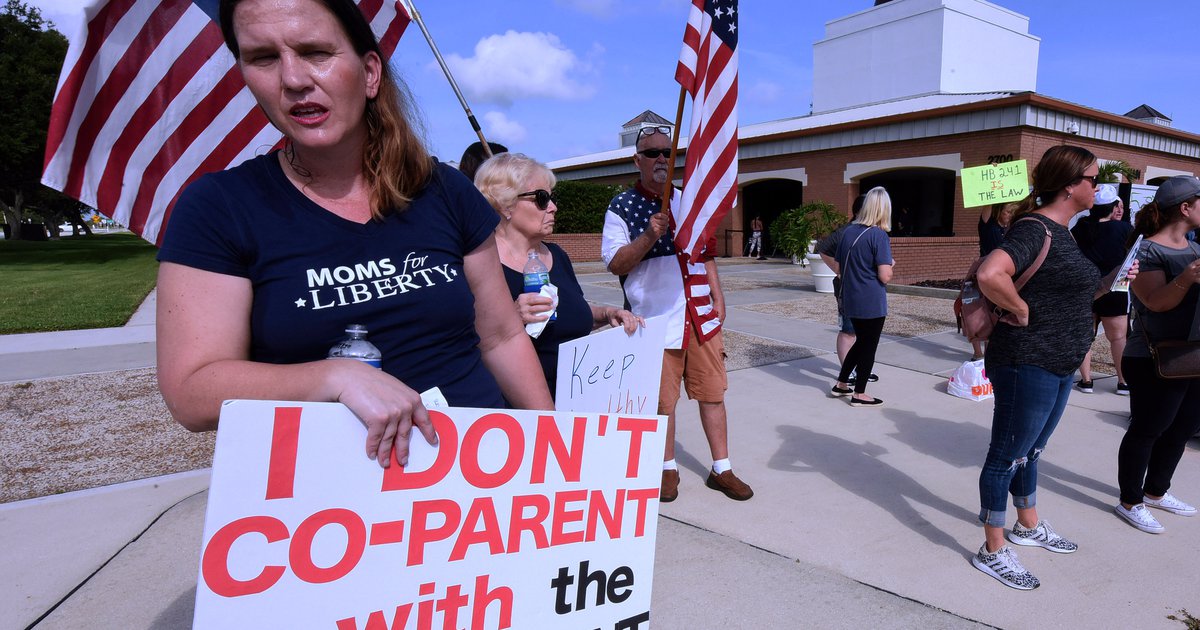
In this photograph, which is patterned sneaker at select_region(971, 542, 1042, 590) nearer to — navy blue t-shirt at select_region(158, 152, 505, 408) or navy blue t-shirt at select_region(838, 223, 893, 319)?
navy blue t-shirt at select_region(158, 152, 505, 408)

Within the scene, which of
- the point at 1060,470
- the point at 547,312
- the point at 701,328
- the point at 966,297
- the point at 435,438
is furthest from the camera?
the point at 1060,470

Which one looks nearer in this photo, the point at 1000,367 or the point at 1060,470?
the point at 1000,367

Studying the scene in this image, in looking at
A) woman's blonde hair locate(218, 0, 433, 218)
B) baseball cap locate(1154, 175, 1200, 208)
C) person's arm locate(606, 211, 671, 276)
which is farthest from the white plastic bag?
woman's blonde hair locate(218, 0, 433, 218)

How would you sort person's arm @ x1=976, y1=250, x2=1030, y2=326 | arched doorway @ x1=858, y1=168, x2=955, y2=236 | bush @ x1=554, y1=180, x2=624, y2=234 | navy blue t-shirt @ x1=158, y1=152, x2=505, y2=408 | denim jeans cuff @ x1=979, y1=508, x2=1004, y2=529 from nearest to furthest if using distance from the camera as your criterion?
navy blue t-shirt @ x1=158, y1=152, x2=505, y2=408
person's arm @ x1=976, y1=250, x2=1030, y2=326
denim jeans cuff @ x1=979, y1=508, x2=1004, y2=529
arched doorway @ x1=858, y1=168, x2=955, y2=236
bush @ x1=554, y1=180, x2=624, y2=234

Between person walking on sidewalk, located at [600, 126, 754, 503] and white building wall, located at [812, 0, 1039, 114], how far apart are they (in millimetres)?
27665

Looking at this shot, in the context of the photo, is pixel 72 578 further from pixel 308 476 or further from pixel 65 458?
pixel 308 476

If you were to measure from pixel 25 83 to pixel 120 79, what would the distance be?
87.3 ft

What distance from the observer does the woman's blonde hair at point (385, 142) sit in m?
1.47

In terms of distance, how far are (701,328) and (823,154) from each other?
64.6ft

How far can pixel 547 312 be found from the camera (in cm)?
277

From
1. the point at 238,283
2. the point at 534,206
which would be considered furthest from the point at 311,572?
the point at 534,206

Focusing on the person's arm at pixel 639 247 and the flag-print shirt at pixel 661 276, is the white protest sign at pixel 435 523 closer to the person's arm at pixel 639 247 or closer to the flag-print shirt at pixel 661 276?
the person's arm at pixel 639 247

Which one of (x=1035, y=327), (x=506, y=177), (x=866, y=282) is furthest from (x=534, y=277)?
(x=866, y=282)

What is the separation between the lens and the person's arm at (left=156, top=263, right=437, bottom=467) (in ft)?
4.06
